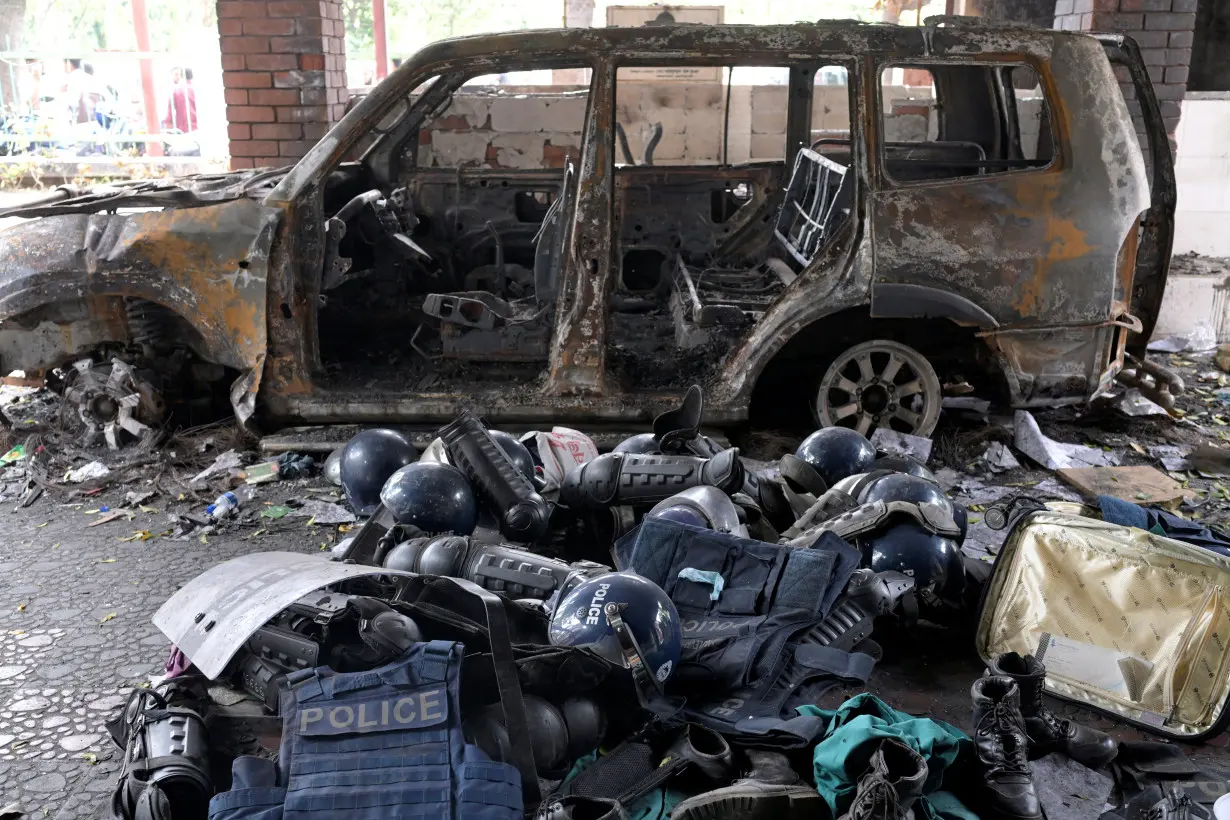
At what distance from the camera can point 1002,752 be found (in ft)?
8.21

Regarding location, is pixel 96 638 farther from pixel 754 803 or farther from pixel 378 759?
pixel 754 803

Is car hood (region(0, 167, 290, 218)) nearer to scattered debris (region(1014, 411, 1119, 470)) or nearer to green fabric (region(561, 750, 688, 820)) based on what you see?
green fabric (region(561, 750, 688, 820))

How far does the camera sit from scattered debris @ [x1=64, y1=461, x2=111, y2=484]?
4.76 meters

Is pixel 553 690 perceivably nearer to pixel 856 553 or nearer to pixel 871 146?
pixel 856 553

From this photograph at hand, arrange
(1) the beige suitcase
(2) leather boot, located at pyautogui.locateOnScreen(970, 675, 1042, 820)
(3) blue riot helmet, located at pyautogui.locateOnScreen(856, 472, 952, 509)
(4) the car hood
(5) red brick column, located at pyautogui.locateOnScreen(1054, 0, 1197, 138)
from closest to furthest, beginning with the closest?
(2) leather boot, located at pyautogui.locateOnScreen(970, 675, 1042, 820)
(1) the beige suitcase
(3) blue riot helmet, located at pyautogui.locateOnScreen(856, 472, 952, 509)
(4) the car hood
(5) red brick column, located at pyautogui.locateOnScreen(1054, 0, 1197, 138)

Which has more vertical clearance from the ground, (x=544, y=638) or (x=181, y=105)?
(x=181, y=105)

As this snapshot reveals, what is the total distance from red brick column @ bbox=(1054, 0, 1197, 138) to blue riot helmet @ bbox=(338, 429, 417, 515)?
536 centimetres

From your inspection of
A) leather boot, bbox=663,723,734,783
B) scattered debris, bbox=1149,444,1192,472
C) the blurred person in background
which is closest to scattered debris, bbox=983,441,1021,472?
scattered debris, bbox=1149,444,1192,472

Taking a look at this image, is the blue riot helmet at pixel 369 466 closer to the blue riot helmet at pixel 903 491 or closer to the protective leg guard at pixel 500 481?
the protective leg guard at pixel 500 481

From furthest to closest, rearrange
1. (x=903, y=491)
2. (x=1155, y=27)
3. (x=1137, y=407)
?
(x=1155, y=27), (x=1137, y=407), (x=903, y=491)

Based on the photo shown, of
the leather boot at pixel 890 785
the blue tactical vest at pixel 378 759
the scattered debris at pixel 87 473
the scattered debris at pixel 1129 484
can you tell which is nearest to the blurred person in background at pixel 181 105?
the scattered debris at pixel 87 473

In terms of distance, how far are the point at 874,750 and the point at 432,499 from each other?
1837 millimetres

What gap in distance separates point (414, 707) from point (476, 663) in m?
0.23

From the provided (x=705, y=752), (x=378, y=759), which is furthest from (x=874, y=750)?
(x=378, y=759)
